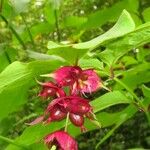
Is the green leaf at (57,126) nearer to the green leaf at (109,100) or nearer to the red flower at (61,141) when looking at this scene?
the green leaf at (109,100)

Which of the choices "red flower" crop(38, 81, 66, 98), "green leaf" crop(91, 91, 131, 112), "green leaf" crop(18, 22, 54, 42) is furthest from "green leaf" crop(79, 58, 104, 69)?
"green leaf" crop(18, 22, 54, 42)

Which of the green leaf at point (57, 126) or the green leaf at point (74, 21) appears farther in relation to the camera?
the green leaf at point (74, 21)

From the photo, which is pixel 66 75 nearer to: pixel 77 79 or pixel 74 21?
pixel 77 79

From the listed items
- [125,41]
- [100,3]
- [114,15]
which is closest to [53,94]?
[125,41]

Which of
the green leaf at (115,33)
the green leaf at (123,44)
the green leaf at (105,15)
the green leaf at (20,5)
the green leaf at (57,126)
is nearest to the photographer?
the green leaf at (115,33)

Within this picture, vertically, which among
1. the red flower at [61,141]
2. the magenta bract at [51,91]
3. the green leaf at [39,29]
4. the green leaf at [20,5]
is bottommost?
the green leaf at [39,29]

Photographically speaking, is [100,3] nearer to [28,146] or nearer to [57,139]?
[28,146]

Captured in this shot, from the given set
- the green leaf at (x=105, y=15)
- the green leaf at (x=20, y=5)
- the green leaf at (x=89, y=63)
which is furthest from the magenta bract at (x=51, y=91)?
the green leaf at (x=105, y=15)

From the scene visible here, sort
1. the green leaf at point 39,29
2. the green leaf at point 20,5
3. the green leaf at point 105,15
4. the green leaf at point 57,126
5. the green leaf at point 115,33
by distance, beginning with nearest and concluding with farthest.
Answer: the green leaf at point 115,33 < the green leaf at point 57,126 < the green leaf at point 20,5 < the green leaf at point 105,15 < the green leaf at point 39,29
